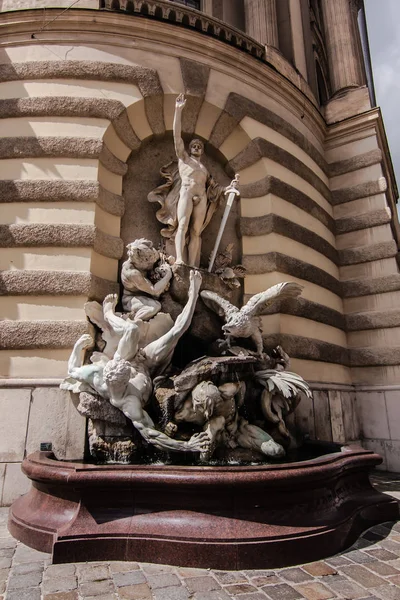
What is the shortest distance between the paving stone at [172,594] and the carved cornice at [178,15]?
10.1 metres

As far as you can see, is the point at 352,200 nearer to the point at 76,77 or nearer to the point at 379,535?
the point at 76,77

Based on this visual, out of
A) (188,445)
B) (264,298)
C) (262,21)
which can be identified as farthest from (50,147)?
(262,21)

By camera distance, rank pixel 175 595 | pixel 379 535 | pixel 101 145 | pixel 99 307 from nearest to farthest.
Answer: pixel 175 595 → pixel 379 535 → pixel 99 307 → pixel 101 145

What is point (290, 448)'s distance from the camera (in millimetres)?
6535

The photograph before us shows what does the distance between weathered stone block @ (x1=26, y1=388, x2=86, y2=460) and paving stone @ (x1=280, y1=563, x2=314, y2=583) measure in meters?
3.49

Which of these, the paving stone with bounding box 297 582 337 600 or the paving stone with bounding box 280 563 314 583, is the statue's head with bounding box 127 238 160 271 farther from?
the paving stone with bounding box 297 582 337 600

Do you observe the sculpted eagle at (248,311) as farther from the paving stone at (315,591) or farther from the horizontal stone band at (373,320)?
the horizontal stone band at (373,320)

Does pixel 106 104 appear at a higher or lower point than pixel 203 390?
higher

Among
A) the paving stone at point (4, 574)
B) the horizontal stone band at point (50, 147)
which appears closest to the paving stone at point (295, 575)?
the paving stone at point (4, 574)

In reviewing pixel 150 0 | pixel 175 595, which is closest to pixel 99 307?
pixel 175 595

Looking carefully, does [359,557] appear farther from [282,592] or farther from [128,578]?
[128,578]

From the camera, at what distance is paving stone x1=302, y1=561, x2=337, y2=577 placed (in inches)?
144

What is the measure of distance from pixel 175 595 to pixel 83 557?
3.42ft

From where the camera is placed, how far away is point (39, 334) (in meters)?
6.72
